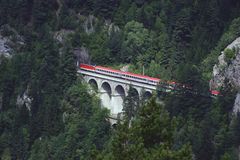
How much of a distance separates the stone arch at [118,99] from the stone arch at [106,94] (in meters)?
0.98

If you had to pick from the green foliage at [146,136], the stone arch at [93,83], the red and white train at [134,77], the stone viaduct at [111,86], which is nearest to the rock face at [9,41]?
the red and white train at [134,77]

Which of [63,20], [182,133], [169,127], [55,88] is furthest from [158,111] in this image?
[63,20]

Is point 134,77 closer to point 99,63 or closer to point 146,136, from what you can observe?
point 99,63

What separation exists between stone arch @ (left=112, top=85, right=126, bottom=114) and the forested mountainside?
261 centimetres

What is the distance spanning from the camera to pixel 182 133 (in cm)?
7462

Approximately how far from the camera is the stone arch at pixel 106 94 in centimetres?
9556

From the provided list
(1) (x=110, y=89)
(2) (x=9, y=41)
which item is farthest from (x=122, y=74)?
(2) (x=9, y=41)

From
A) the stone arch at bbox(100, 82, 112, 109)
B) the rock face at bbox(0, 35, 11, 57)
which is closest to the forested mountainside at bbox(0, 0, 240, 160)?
the rock face at bbox(0, 35, 11, 57)

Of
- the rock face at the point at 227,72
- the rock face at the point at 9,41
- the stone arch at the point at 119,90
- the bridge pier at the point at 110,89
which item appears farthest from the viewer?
the rock face at the point at 9,41

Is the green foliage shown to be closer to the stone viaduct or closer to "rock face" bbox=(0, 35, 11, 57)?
the stone viaduct

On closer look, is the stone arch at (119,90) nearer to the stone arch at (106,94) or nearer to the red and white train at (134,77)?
the stone arch at (106,94)

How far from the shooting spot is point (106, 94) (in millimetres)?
95875

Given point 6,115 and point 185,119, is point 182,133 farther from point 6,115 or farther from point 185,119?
point 6,115

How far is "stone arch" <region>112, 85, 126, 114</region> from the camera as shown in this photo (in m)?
93.9
